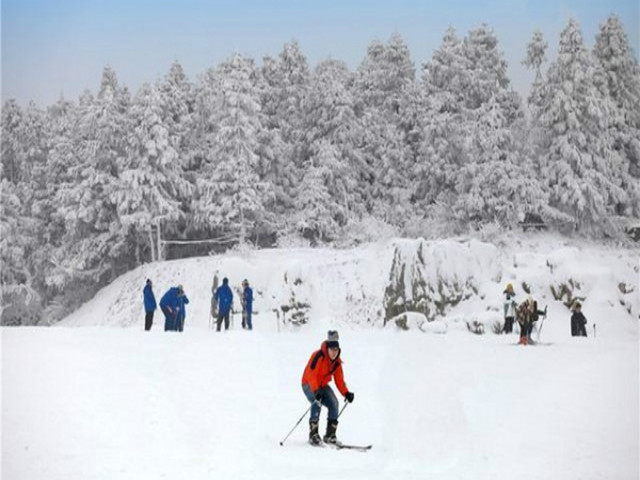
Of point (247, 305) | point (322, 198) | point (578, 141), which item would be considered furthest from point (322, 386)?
point (578, 141)

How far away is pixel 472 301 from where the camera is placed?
29562 millimetres

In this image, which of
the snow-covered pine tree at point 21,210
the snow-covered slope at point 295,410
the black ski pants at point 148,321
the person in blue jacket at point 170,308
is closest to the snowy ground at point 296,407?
the snow-covered slope at point 295,410

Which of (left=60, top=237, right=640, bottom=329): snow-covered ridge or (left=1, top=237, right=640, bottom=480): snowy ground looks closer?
(left=1, top=237, right=640, bottom=480): snowy ground

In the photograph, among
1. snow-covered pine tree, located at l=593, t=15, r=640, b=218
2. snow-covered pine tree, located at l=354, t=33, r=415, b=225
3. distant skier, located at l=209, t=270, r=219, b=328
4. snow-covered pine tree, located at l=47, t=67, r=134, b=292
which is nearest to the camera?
distant skier, located at l=209, t=270, r=219, b=328

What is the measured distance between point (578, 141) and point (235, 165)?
1677cm

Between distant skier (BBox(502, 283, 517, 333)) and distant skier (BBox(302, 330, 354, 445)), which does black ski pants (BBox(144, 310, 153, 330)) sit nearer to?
distant skier (BBox(502, 283, 517, 333))

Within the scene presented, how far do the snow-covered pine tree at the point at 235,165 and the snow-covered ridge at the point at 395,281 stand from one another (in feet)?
8.74

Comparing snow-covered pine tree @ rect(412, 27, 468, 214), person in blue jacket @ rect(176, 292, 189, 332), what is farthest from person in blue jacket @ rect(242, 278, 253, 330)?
snow-covered pine tree @ rect(412, 27, 468, 214)

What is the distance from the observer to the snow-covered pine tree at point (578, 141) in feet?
135

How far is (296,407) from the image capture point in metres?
15.0

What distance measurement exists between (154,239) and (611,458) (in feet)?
118

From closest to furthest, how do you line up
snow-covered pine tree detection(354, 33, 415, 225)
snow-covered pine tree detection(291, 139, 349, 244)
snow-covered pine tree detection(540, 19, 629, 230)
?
snow-covered pine tree detection(540, 19, 629, 230) → snow-covered pine tree detection(291, 139, 349, 244) → snow-covered pine tree detection(354, 33, 415, 225)

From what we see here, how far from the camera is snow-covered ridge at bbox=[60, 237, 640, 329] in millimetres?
29703

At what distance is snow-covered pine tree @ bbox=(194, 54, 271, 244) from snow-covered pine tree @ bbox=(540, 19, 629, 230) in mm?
14425
